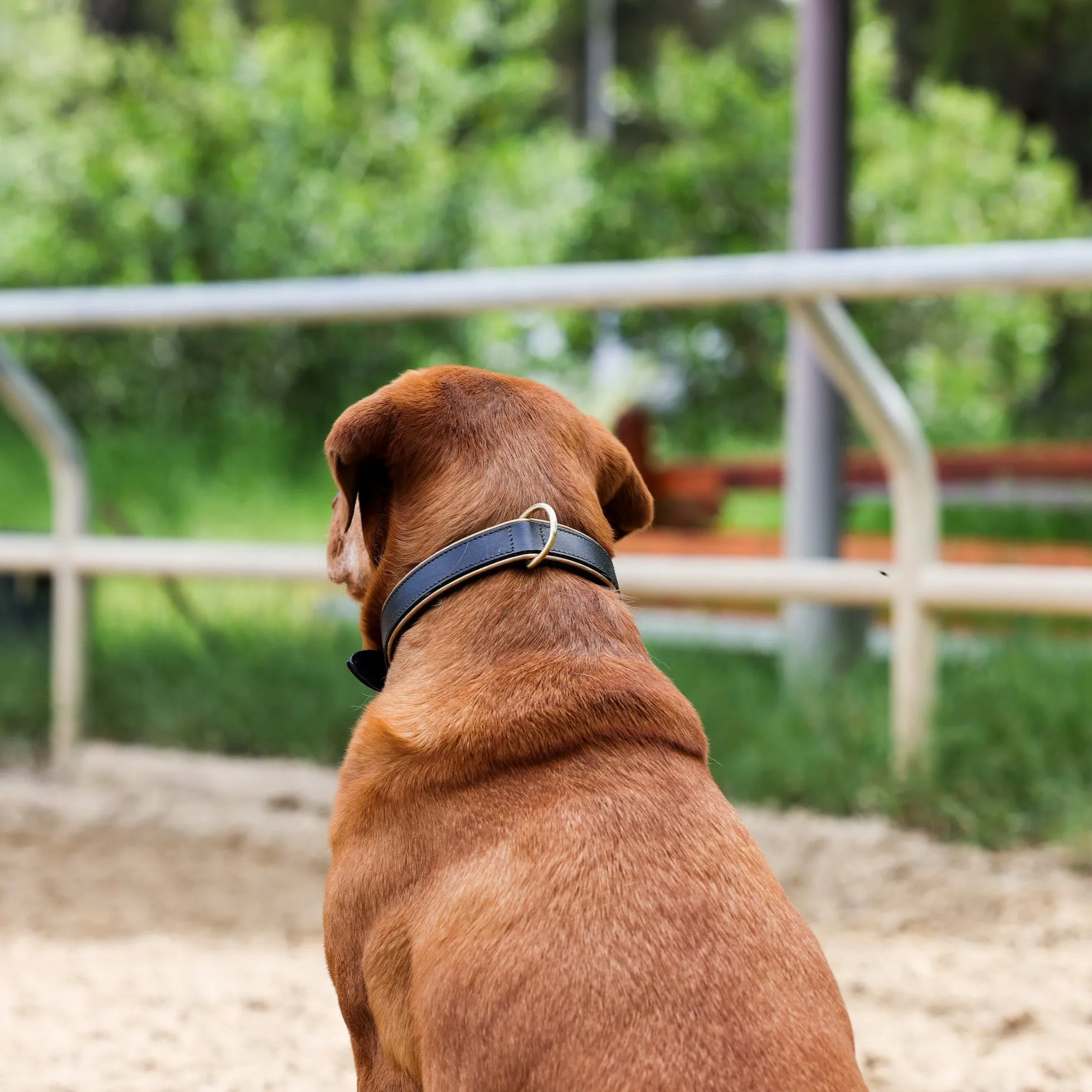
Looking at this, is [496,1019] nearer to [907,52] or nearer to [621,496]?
[621,496]

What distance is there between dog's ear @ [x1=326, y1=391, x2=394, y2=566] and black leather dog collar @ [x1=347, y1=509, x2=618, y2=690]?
0.11 m

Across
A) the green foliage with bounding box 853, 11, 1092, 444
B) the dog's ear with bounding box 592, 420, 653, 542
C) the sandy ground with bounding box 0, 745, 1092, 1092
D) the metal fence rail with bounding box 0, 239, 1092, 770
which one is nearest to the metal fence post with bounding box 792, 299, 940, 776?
the metal fence rail with bounding box 0, 239, 1092, 770

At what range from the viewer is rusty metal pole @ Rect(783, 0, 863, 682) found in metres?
4.04

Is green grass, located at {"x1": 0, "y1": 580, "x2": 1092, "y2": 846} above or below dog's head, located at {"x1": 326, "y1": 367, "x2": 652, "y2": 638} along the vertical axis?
below

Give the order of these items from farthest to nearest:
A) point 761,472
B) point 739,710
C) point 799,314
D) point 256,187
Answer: point 256,187, point 761,472, point 739,710, point 799,314

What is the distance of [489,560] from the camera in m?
1.52

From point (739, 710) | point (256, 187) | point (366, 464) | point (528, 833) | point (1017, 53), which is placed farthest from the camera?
point (256, 187)

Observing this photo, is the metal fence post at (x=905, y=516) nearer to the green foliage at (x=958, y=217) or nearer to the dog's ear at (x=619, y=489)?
the dog's ear at (x=619, y=489)

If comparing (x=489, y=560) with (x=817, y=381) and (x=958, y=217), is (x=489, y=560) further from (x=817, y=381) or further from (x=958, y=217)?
(x=958, y=217)

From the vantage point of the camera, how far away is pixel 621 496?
1815 millimetres

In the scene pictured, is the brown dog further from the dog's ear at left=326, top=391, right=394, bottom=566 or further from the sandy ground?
the sandy ground

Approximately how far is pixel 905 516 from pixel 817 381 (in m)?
1.23

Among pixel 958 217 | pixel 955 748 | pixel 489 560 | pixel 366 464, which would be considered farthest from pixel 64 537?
pixel 958 217

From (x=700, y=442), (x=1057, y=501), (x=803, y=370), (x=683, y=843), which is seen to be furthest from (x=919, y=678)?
(x=700, y=442)
